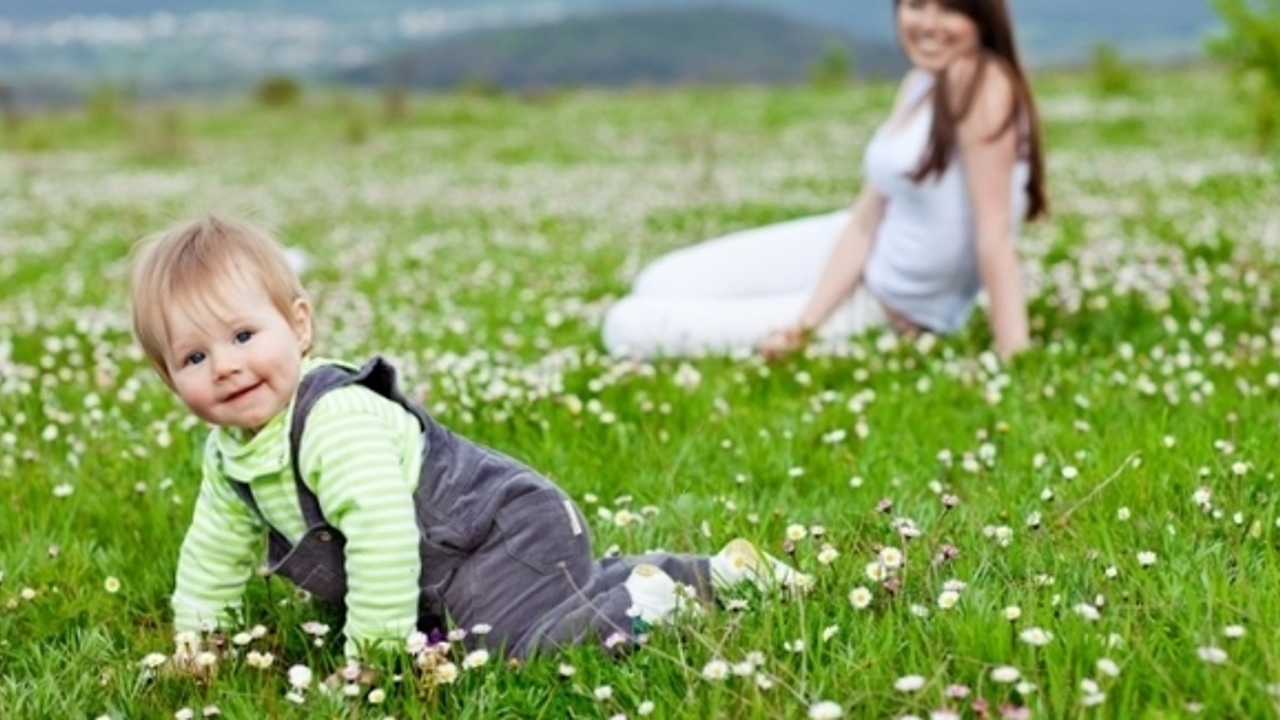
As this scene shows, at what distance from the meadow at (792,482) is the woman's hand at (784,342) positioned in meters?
0.23

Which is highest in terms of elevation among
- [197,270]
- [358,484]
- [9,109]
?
[197,270]

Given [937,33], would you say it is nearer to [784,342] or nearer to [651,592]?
[784,342]

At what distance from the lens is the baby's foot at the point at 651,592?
14.4 ft

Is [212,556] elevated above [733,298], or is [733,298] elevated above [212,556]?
[212,556]

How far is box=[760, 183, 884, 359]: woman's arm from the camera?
366 inches

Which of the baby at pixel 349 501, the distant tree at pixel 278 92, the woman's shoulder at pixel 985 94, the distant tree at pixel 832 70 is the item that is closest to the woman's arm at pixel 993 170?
the woman's shoulder at pixel 985 94

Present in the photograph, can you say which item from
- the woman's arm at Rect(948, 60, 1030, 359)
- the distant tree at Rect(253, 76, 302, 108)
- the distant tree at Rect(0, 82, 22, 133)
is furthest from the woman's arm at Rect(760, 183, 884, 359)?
the distant tree at Rect(253, 76, 302, 108)

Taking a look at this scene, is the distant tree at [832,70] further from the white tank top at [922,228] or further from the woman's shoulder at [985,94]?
the woman's shoulder at [985,94]

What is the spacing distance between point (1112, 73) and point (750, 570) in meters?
40.6

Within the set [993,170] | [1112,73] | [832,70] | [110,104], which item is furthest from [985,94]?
[832,70]

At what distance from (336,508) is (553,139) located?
3109cm

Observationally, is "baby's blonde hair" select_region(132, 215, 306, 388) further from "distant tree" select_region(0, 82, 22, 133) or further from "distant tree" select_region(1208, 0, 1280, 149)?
"distant tree" select_region(0, 82, 22, 133)

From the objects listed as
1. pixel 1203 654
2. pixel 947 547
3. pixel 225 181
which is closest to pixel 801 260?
pixel 947 547

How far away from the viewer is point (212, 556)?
473 cm
